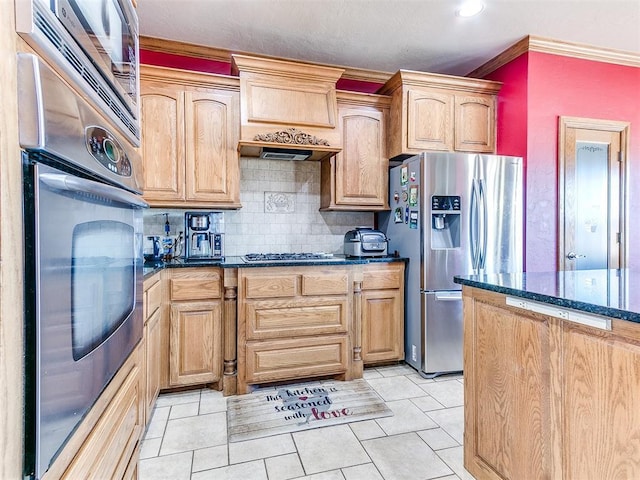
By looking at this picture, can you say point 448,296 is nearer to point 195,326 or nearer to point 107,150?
point 195,326

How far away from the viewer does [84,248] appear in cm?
75

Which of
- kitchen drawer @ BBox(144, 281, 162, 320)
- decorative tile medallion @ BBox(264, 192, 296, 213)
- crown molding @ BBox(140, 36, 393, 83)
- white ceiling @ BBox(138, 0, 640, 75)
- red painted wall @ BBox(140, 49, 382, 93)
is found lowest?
kitchen drawer @ BBox(144, 281, 162, 320)

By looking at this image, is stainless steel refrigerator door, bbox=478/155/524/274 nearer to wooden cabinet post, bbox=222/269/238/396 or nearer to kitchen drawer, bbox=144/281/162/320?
wooden cabinet post, bbox=222/269/238/396

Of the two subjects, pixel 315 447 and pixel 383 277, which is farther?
pixel 383 277

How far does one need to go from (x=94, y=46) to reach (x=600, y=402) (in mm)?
1685

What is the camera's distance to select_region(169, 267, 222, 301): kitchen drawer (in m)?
2.53

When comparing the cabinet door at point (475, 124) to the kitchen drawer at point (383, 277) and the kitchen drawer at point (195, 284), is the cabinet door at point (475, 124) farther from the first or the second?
the kitchen drawer at point (195, 284)

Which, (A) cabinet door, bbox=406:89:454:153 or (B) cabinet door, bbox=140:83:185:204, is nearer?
(B) cabinet door, bbox=140:83:185:204

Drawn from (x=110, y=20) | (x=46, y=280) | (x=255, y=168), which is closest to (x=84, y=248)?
(x=46, y=280)

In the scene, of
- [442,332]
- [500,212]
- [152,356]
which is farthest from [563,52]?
[152,356]

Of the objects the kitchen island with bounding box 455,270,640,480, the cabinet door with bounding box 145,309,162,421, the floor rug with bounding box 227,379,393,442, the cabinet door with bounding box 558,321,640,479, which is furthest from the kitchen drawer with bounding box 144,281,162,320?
the cabinet door with bounding box 558,321,640,479

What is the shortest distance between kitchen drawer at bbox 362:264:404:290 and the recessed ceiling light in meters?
1.97

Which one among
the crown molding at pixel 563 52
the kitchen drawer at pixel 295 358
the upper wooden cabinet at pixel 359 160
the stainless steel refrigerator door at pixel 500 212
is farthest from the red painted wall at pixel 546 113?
the kitchen drawer at pixel 295 358

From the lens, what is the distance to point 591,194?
3.21 metres
